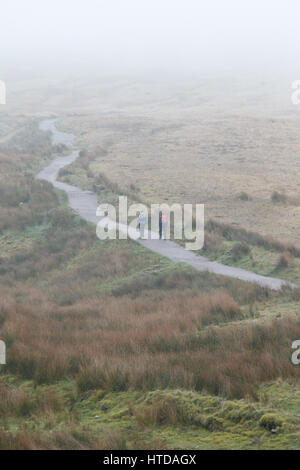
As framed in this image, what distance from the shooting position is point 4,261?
68.0 ft

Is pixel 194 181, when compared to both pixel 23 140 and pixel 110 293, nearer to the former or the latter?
pixel 110 293

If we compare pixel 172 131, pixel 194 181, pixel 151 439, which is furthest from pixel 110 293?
pixel 172 131

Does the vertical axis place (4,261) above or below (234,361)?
below

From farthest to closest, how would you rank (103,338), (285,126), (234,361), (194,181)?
(285,126) < (194,181) < (103,338) < (234,361)

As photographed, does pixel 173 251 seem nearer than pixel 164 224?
Yes

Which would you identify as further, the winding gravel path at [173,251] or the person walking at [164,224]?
the person walking at [164,224]

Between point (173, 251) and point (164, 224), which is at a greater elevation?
point (164, 224)

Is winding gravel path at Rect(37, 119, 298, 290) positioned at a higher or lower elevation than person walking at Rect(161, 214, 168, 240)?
lower

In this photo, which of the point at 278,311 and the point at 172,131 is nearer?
the point at 278,311

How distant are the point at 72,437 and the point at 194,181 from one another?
32563mm

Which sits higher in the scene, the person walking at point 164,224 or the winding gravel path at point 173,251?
the person walking at point 164,224

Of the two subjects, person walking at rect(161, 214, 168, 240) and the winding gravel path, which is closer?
the winding gravel path

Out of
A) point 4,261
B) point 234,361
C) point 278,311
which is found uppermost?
point 234,361
